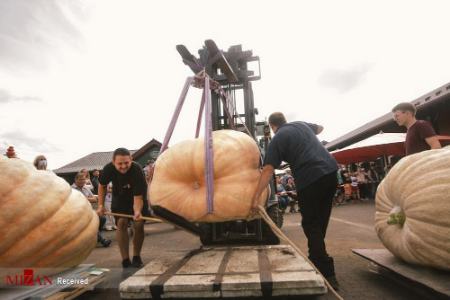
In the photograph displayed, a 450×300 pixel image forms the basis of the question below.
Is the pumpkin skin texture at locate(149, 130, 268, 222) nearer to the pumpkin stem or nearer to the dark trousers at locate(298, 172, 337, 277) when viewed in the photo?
the dark trousers at locate(298, 172, 337, 277)

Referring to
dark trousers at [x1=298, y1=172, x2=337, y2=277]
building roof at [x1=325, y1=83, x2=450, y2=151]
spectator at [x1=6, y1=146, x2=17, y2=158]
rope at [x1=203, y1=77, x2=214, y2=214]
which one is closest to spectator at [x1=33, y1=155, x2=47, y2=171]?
spectator at [x1=6, y1=146, x2=17, y2=158]

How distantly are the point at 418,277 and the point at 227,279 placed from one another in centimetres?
153

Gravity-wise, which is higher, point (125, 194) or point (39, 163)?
point (39, 163)

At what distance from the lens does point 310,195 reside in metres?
2.95

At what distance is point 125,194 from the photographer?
410cm

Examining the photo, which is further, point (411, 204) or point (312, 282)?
point (411, 204)

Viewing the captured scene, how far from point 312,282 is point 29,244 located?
2121 millimetres

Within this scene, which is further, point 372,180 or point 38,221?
point 372,180

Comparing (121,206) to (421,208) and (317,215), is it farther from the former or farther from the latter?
(421,208)

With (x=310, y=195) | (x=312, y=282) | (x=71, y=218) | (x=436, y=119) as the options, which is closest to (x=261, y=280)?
(x=312, y=282)

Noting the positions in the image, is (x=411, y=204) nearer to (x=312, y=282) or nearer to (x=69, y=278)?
(x=312, y=282)

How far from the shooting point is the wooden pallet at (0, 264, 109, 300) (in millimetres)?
2328

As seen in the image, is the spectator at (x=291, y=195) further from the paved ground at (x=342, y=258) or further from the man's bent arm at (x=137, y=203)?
the man's bent arm at (x=137, y=203)

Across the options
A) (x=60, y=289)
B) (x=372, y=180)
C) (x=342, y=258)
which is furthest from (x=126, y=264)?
(x=372, y=180)
